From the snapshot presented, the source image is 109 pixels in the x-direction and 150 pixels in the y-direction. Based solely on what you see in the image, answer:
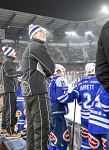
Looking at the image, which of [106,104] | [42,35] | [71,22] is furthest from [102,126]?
[71,22]

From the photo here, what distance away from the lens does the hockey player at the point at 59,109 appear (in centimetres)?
297

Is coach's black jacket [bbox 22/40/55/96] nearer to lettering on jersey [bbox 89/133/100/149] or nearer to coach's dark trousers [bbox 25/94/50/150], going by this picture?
coach's dark trousers [bbox 25/94/50/150]

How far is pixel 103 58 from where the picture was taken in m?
1.35

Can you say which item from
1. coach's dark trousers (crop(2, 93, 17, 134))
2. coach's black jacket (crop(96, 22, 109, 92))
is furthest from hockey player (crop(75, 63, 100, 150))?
coach's dark trousers (crop(2, 93, 17, 134))

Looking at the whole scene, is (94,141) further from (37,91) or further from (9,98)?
(9,98)

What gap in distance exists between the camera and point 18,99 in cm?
468

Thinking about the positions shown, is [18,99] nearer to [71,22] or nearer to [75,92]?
[75,92]

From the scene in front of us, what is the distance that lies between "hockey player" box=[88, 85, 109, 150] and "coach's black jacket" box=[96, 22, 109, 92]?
1.70ft

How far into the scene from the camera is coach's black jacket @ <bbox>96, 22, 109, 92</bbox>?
4.16ft

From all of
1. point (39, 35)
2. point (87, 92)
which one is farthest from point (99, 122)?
point (39, 35)

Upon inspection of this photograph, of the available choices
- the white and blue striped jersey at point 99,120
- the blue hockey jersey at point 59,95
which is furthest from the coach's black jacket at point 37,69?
the white and blue striped jersey at point 99,120

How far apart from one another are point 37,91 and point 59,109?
2.19 ft

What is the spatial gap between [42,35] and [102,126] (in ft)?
3.96

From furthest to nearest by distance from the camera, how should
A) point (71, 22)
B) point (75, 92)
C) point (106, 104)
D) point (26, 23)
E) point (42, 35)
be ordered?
1. point (71, 22)
2. point (26, 23)
3. point (75, 92)
4. point (42, 35)
5. point (106, 104)
